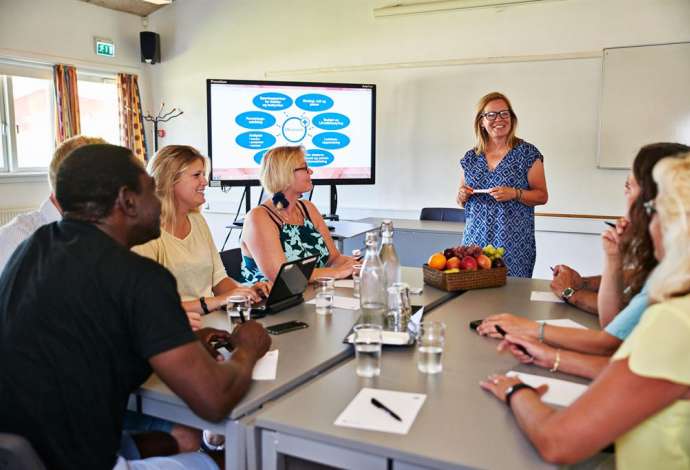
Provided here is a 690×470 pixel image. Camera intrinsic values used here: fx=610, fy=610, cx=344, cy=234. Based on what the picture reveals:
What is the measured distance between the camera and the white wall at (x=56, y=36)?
5543mm

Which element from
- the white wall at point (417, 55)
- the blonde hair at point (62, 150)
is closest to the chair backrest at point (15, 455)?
the blonde hair at point (62, 150)

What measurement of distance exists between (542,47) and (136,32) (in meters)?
4.30

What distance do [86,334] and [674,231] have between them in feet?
3.89

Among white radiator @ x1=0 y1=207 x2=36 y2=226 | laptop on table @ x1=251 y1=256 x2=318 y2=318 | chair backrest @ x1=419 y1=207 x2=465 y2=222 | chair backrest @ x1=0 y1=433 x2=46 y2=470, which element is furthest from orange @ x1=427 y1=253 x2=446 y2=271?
white radiator @ x1=0 y1=207 x2=36 y2=226

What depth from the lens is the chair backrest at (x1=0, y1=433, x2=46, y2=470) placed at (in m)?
1.18

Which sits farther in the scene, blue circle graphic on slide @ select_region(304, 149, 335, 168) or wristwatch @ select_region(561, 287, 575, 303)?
blue circle graphic on slide @ select_region(304, 149, 335, 168)

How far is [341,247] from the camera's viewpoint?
420 cm

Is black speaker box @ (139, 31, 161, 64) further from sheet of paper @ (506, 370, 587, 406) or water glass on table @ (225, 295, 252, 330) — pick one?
sheet of paper @ (506, 370, 587, 406)

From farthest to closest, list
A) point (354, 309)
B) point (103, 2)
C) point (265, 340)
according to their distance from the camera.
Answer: point (103, 2) < point (354, 309) < point (265, 340)

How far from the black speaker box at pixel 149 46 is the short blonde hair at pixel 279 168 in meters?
4.12

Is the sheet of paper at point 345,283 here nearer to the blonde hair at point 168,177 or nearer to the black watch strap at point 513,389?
the blonde hair at point 168,177

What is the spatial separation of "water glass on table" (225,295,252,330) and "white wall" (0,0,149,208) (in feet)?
14.7

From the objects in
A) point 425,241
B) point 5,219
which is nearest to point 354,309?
point 425,241

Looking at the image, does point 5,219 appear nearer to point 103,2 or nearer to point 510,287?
point 103,2
